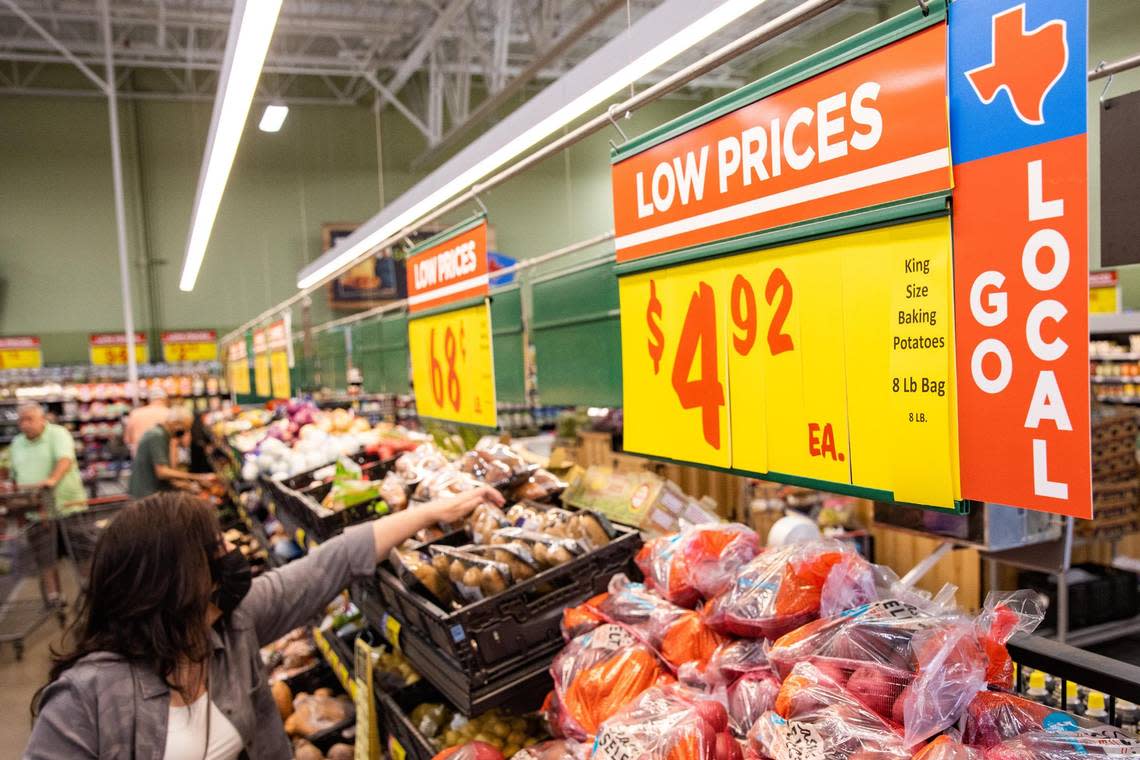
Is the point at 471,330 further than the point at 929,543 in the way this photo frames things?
No

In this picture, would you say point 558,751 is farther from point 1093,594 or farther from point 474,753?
point 1093,594

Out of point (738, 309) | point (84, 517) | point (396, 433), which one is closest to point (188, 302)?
point (84, 517)

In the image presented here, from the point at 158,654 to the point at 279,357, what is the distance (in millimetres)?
5906

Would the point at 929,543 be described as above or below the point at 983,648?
below

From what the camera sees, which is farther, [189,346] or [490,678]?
[189,346]

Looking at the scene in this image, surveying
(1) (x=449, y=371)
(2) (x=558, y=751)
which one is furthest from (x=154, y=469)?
(2) (x=558, y=751)

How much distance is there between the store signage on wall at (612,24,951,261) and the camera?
1.10 metres

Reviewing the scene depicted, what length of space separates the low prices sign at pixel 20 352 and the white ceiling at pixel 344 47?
4.21 metres

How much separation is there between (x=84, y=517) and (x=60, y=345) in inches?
302

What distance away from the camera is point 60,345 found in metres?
13.6

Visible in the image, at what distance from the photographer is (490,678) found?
1.85 m

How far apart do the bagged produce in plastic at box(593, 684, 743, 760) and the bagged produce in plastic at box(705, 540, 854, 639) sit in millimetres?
168

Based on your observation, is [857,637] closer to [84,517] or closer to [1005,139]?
[1005,139]

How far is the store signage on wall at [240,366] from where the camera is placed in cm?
995
